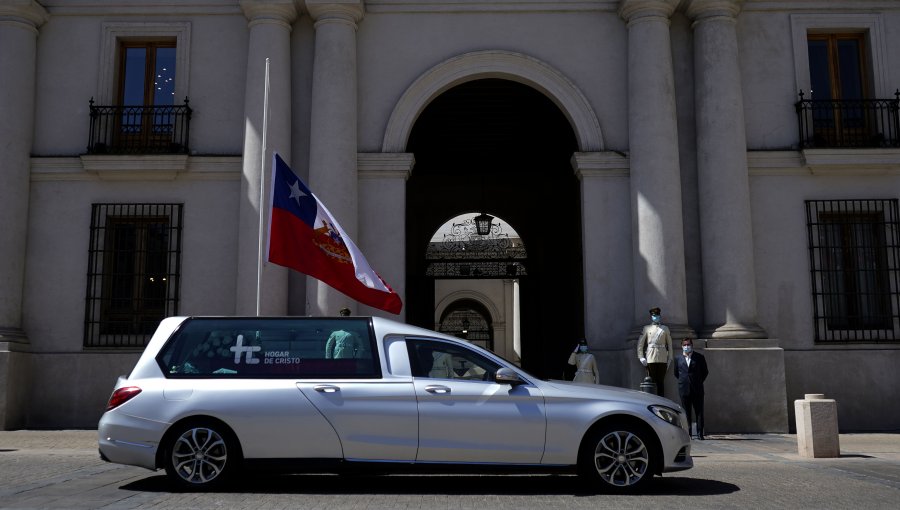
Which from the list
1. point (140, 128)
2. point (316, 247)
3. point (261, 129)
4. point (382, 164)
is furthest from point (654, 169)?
point (140, 128)

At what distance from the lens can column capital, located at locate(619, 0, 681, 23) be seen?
54.3 feet

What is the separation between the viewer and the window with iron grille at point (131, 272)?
16.5 metres

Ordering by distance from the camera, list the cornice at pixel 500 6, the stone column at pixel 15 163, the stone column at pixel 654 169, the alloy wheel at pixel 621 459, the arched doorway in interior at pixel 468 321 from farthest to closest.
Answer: the arched doorway in interior at pixel 468 321 → the cornice at pixel 500 6 → the stone column at pixel 15 163 → the stone column at pixel 654 169 → the alloy wheel at pixel 621 459

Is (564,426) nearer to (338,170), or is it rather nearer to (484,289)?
(338,170)

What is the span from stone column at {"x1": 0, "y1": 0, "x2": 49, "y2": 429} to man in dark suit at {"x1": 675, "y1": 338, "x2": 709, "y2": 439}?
1129 cm

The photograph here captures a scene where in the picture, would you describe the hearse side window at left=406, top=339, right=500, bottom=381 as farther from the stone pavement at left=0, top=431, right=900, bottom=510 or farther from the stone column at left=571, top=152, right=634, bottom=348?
the stone column at left=571, top=152, right=634, bottom=348

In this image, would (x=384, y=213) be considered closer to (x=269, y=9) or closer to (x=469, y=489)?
(x=269, y=9)

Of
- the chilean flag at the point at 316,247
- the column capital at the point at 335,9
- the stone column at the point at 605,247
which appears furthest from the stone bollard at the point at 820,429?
the column capital at the point at 335,9

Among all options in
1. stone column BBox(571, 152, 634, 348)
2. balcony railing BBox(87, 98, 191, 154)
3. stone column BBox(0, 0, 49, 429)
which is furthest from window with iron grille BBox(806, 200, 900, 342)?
stone column BBox(0, 0, 49, 429)

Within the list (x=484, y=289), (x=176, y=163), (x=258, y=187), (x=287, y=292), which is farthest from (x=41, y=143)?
(x=484, y=289)

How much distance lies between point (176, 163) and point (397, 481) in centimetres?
943

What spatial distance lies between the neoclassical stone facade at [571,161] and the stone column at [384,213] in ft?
0.13

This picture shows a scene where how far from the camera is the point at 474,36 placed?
17.3 meters

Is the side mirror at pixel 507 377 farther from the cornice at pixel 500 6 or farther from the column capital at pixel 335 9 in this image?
the cornice at pixel 500 6
